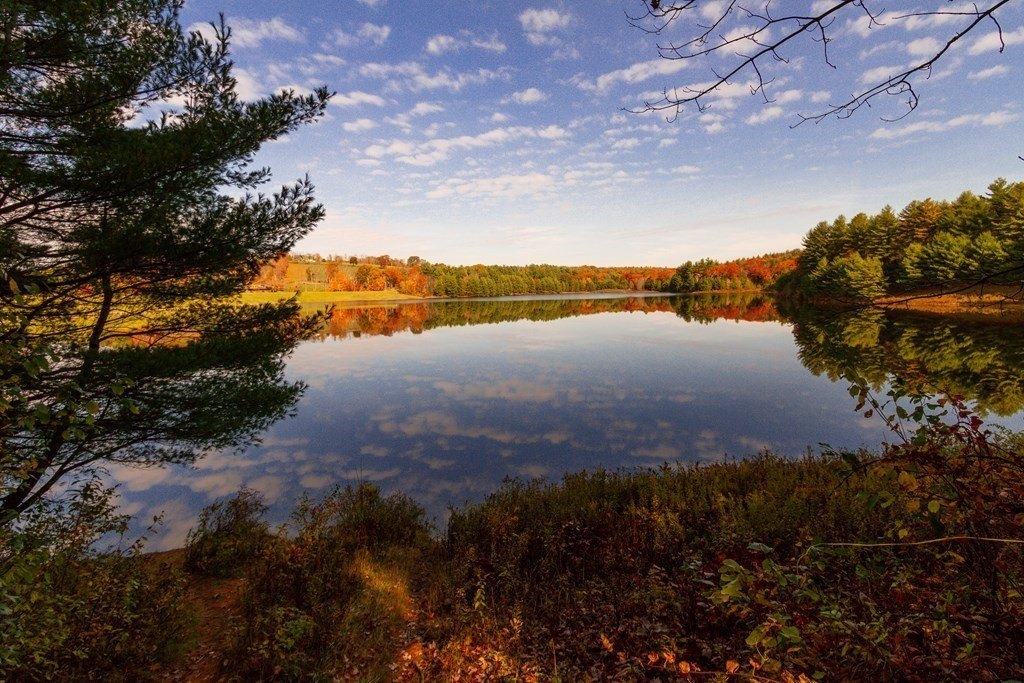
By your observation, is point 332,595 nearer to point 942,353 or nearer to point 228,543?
point 228,543

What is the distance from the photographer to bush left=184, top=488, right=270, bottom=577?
9289 mm

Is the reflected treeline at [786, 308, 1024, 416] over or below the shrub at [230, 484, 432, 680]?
over

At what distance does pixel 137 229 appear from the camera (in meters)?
7.86

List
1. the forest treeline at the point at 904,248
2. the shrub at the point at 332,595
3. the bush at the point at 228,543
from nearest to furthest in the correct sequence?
the shrub at the point at 332,595 < the bush at the point at 228,543 < the forest treeline at the point at 904,248

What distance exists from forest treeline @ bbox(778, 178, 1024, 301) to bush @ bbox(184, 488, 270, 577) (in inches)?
2013

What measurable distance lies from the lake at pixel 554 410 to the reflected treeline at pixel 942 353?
0.16 metres

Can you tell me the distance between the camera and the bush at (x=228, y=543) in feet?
30.5

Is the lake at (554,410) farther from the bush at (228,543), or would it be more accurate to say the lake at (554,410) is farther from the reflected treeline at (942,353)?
the bush at (228,543)

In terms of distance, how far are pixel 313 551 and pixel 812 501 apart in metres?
10.6

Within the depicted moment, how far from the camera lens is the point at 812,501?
9.57 m

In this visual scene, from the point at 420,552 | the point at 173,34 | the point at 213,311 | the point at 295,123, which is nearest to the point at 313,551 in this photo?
the point at 420,552

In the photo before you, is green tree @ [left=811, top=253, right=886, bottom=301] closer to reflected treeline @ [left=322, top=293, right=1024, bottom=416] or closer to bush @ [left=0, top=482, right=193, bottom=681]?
reflected treeline @ [left=322, top=293, right=1024, bottom=416]

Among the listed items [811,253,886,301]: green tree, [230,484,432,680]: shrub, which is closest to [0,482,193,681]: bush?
[230,484,432,680]: shrub

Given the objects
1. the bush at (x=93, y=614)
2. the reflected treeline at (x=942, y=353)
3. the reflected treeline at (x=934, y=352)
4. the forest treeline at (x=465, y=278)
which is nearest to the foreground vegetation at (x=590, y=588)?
the bush at (x=93, y=614)
